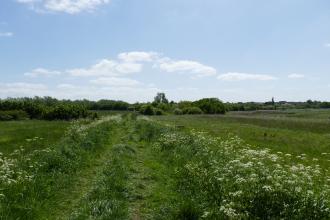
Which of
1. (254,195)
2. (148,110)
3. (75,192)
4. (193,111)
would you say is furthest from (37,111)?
(254,195)

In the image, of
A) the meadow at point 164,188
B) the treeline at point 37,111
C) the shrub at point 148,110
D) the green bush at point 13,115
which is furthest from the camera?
the shrub at point 148,110

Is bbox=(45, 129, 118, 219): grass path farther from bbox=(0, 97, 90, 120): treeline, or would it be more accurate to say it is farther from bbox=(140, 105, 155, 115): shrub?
bbox=(140, 105, 155, 115): shrub

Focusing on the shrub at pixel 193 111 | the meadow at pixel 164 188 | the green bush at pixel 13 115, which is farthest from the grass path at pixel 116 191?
the shrub at pixel 193 111

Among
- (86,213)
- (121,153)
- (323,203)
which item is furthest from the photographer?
(121,153)

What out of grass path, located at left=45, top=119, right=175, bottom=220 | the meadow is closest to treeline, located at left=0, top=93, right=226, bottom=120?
grass path, located at left=45, top=119, right=175, bottom=220

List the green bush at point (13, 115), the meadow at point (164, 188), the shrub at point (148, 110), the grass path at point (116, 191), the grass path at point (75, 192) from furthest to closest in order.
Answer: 1. the shrub at point (148, 110)
2. the green bush at point (13, 115)
3. the grass path at point (75, 192)
4. the grass path at point (116, 191)
5. the meadow at point (164, 188)

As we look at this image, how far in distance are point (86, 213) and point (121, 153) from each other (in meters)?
9.70

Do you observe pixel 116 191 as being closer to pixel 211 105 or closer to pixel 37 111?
pixel 37 111

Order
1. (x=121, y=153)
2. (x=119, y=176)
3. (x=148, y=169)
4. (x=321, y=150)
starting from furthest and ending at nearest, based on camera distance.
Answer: (x=321, y=150)
(x=121, y=153)
(x=148, y=169)
(x=119, y=176)

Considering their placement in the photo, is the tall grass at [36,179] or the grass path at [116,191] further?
the grass path at [116,191]

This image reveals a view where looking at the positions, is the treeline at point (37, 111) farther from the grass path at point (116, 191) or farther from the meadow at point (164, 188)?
the meadow at point (164, 188)

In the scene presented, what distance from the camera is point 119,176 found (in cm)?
1389

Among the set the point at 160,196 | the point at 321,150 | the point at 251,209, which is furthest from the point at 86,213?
the point at 321,150

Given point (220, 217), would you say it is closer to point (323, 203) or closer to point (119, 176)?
point (323, 203)
